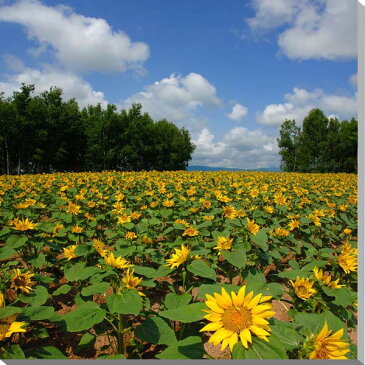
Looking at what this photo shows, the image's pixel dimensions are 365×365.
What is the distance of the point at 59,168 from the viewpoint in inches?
1222

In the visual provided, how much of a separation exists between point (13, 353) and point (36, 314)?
167mm

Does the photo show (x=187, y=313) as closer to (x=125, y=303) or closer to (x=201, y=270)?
(x=125, y=303)

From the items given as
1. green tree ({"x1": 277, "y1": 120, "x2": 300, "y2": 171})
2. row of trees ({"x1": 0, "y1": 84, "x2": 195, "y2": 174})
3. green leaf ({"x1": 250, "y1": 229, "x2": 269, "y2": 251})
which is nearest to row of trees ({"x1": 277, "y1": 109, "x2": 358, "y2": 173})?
green tree ({"x1": 277, "y1": 120, "x2": 300, "y2": 171})

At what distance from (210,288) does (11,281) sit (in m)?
1.26

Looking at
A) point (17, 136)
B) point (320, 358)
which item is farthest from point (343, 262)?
point (17, 136)

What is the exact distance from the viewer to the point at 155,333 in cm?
134

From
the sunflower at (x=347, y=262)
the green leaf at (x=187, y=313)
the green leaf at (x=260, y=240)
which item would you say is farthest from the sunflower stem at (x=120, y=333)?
the sunflower at (x=347, y=262)

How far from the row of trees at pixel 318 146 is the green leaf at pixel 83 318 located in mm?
21832

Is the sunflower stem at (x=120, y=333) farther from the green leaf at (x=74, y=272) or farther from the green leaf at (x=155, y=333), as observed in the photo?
the green leaf at (x=74, y=272)

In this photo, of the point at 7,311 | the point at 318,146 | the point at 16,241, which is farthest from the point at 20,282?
the point at 318,146

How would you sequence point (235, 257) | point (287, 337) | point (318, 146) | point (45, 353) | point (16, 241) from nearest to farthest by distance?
1. point (287, 337)
2. point (45, 353)
3. point (235, 257)
4. point (16, 241)
5. point (318, 146)

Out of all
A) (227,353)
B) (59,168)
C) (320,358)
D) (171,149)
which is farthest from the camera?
(171,149)

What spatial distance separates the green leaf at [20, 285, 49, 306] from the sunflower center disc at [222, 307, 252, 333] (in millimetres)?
1221

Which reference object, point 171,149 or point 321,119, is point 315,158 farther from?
point 171,149
